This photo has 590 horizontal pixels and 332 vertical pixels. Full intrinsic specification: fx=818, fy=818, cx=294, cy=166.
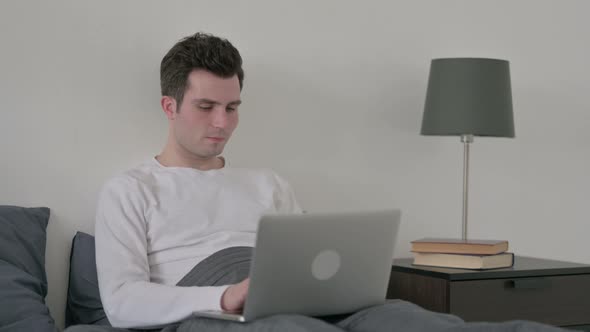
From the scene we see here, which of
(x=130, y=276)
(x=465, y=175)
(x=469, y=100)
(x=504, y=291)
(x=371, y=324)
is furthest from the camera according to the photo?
(x=465, y=175)

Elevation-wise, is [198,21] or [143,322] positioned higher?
[198,21]

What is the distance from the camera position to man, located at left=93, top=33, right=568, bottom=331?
1.98m

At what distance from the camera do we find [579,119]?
129 inches

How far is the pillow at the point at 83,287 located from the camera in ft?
7.51

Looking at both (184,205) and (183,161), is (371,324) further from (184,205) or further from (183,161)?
(183,161)

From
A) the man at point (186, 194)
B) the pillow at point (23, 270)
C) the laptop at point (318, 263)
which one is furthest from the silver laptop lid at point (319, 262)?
the pillow at point (23, 270)

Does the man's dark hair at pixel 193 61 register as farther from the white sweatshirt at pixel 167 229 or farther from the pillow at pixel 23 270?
the pillow at pixel 23 270

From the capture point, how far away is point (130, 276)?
2053 mm

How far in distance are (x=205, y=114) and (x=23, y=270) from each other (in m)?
0.65

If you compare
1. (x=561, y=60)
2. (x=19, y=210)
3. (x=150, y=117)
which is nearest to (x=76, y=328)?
(x=19, y=210)

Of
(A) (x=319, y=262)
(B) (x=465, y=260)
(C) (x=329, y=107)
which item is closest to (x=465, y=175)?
(B) (x=465, y=260)

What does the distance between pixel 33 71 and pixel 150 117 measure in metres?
0.38

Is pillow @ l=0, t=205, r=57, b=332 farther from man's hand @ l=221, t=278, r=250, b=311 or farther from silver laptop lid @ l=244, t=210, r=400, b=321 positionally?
silver laptop lid @ l=244, t=210, r=400, b=321

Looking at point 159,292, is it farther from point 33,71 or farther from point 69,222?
point 33,71
